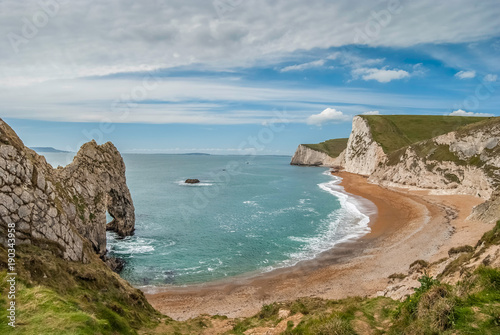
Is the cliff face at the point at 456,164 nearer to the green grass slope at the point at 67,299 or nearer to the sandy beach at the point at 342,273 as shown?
the sandy beach at the point at 342,273

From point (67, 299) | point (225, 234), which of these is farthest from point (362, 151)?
point (67, 299)

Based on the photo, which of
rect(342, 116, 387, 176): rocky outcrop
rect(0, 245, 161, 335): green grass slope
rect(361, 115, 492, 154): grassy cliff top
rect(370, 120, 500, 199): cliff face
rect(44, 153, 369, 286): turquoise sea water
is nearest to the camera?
rect(0, 245, 161, 335): green grass slope

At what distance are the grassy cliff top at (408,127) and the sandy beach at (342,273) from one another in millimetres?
74955

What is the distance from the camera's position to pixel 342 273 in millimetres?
28594

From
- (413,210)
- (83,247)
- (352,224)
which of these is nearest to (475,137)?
(413,210)

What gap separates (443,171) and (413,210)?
2584cm

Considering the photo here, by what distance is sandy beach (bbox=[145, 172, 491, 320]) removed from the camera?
2408 centimetres

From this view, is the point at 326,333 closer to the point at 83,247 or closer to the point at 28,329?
the point at 28,329

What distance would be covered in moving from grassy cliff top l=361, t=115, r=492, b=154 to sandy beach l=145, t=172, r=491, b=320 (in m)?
75.0

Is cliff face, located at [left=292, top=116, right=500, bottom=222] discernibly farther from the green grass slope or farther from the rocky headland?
the rocky headland

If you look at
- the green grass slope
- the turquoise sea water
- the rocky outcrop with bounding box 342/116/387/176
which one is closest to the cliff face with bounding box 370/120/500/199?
the turquoise sea water

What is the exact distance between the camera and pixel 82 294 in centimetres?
1327

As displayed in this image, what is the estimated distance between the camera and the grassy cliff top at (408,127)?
117475 millimetres

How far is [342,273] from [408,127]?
136 meters
